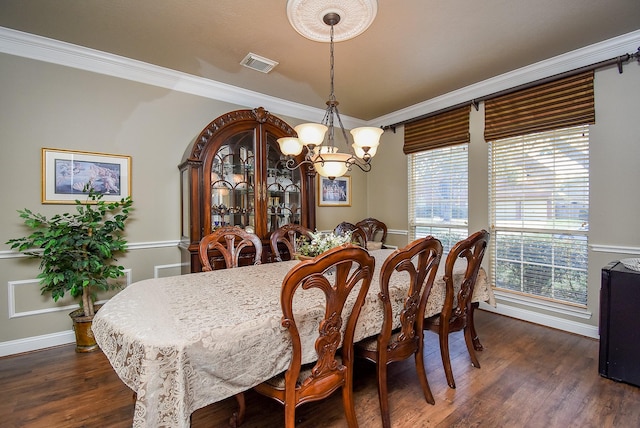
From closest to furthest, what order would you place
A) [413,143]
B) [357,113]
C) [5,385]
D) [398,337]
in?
1. [398,337]
2. [5,385]
3. [413,143]
4. [357,113]

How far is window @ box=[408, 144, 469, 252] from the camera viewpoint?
3.79 metres

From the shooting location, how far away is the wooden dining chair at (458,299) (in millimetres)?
1915

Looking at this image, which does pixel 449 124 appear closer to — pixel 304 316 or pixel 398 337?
pixel 398 337

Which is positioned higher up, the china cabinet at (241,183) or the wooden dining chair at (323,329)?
the china cabinet at (241,183)

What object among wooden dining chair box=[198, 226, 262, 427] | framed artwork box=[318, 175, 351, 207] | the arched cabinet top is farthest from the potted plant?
framed artwork box=[318, 175, 351, 207]

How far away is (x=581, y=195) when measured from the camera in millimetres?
2855

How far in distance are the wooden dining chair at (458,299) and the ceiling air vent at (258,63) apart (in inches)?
94.5

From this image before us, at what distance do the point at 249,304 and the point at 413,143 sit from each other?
3584 millimetres

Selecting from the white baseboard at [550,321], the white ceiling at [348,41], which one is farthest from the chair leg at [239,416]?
the white baseboard at [550,321]

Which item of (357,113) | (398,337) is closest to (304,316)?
(398,337)

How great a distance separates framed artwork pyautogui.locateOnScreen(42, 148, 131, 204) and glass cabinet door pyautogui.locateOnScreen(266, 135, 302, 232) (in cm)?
144

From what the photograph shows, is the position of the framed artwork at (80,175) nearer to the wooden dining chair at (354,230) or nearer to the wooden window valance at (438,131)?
the wooden dining chair at (354,230)

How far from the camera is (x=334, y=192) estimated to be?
4695 mm

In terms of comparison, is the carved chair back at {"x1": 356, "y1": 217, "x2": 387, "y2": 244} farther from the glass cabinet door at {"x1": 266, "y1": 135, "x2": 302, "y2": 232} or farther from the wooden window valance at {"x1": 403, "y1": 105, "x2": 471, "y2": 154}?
the glass cabinet door at {"x1": 266, "y1": 135, "x2": 302, "y2": 232}
